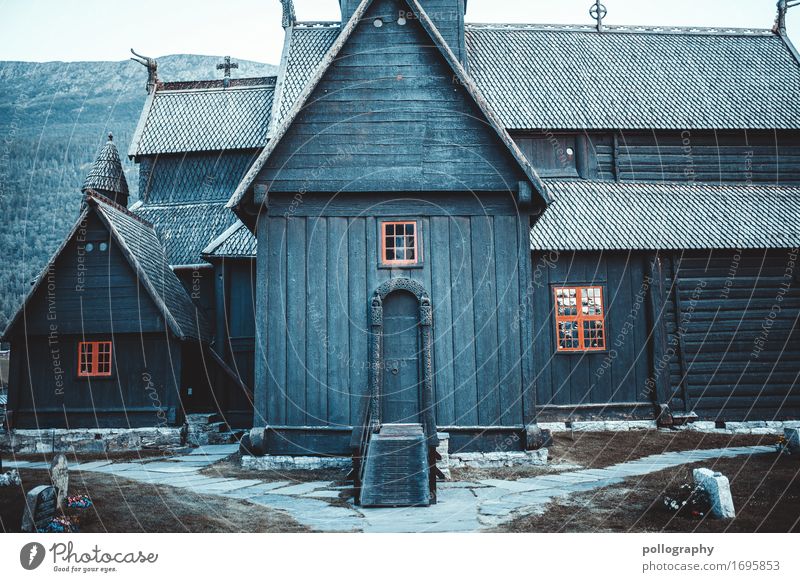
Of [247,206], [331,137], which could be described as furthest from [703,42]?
[247,206]

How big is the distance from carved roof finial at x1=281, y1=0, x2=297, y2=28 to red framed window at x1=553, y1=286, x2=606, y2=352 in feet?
42.1

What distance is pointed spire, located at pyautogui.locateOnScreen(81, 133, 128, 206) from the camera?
66.1ft

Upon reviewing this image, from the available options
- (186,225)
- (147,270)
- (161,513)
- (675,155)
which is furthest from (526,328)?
(186,225)

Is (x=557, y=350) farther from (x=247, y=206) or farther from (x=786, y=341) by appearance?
(x=247, y=206)

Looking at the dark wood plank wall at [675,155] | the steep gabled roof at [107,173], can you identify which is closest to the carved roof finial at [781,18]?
the dark wood plank wall at [675,155]

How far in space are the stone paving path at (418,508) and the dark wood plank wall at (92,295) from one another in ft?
11.8

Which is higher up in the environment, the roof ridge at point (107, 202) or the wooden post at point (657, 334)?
the roof ridge at point (107, 202)

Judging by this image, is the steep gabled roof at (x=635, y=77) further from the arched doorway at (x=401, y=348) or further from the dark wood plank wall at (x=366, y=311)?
the arched doorway at (x=401, y=348)

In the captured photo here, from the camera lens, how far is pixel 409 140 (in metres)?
11.3

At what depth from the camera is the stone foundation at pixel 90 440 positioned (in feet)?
47.2

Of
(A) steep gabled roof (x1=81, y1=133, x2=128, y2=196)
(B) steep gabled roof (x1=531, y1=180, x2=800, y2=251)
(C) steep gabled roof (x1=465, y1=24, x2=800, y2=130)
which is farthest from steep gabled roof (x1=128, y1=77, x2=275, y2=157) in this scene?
(B) steep gabled roof (x1=531, y1=180, x2=800, y2=251)

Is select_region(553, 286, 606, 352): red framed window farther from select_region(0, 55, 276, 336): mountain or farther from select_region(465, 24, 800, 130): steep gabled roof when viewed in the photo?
select_region(0, 55, 276, 336): mountain

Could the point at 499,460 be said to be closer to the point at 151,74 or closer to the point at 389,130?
the point at 389,130

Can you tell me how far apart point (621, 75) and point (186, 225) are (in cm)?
1484
